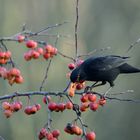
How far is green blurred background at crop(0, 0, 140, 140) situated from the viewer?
16406 mm

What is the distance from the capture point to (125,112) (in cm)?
1777

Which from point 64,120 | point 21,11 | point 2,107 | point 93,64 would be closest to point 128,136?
point 64,120

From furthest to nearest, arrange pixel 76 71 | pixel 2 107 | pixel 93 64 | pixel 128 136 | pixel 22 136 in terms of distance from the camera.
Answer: pixel 128 136 < pixel 22 136 < pixel 93 64 < pixel 76 71 < pixel 2 107

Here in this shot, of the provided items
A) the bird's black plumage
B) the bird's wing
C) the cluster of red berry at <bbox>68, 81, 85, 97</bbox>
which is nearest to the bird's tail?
the bird's black plumage

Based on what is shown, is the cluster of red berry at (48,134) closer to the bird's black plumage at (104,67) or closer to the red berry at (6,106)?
the red berry at (6,106)

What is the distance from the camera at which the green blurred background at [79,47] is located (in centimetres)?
1641

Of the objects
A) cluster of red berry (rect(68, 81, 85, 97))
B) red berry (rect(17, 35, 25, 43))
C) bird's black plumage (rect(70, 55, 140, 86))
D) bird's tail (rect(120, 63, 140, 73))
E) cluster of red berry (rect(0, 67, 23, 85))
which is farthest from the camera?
bird's tail (rect(120, 63, 140, 73))

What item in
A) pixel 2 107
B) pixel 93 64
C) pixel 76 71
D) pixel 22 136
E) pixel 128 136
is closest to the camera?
pixel 2 107

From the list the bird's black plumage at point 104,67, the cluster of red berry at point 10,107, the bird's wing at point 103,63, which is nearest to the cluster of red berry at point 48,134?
the cluster of red berry at point 10,107

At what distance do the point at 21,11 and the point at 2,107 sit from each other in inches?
481

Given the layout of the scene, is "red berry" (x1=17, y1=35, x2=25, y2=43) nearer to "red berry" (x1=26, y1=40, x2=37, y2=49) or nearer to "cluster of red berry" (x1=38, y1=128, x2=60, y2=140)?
"red berry" (x1=26, y1=40, x2=37, y2=49)

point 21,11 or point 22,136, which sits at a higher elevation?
point 21,11

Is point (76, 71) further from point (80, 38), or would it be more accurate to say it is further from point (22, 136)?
point (80, 38)

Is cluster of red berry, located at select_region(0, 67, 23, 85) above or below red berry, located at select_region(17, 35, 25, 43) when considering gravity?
below
